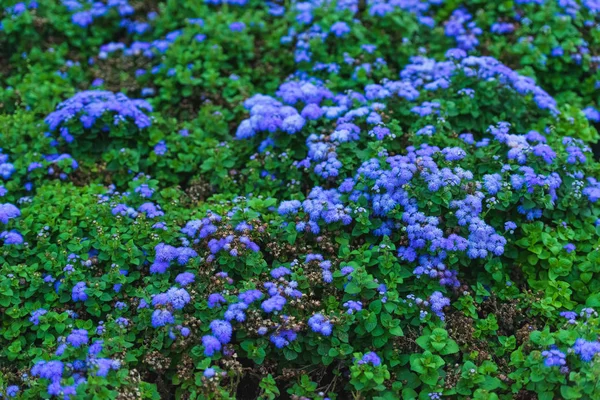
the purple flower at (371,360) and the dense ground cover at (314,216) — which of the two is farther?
the dense ground cover at (314,216)

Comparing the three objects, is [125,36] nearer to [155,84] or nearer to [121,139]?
[155,84]

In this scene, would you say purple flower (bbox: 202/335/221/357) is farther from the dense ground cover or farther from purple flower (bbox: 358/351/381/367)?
purple flower (bbox: 358/351/381/367)

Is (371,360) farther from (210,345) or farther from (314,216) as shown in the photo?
(314,216)

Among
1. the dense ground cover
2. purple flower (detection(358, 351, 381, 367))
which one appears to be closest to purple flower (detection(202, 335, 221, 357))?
the dense ground cover

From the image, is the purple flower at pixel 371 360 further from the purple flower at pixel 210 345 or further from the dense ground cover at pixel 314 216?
the purple flower at pixel 210 345

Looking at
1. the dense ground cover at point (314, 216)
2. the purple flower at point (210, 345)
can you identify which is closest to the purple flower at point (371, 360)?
the dense ground cover at point (314, 216)

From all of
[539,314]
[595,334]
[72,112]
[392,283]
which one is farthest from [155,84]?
[595,334]

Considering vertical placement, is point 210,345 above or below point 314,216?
below

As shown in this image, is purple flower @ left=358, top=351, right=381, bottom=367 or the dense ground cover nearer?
purple flower @ left=358, top=351, right=381, bottom=367

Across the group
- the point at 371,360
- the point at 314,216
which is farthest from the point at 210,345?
the point at 314,216
